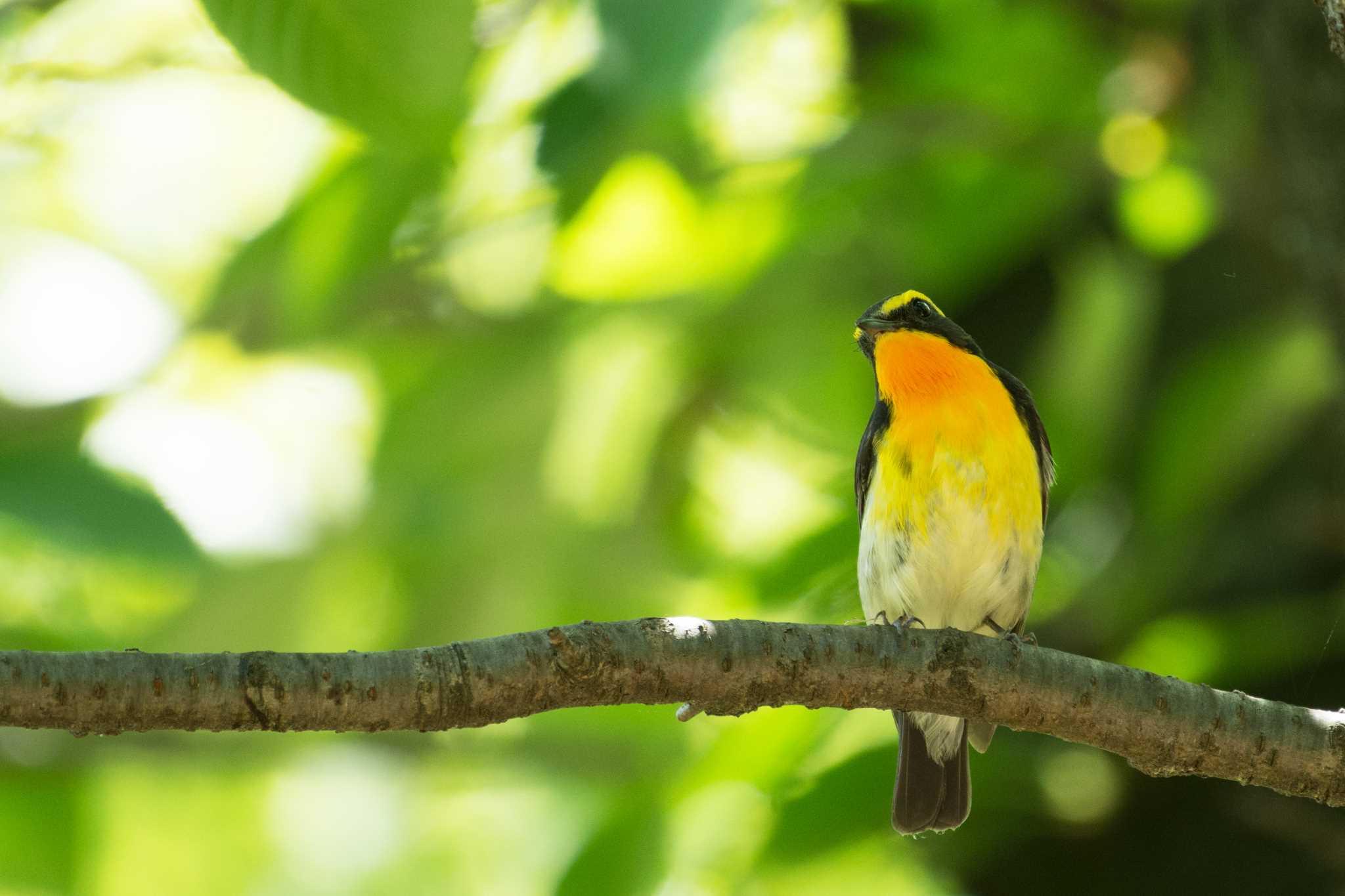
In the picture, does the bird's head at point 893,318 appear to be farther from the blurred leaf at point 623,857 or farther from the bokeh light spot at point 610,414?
the blurred leaf at point 623,857

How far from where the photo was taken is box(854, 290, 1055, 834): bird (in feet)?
15.1

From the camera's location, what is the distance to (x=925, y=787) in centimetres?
431

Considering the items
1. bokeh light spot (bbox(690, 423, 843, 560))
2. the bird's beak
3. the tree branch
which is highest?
bokeh light spot (bbox(690, 423, 843, 560))

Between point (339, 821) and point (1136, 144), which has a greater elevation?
point (1136, 144)

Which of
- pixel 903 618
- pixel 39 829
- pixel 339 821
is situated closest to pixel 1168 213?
pixel 903 618

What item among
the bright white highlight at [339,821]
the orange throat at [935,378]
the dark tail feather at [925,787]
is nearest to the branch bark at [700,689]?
the dark tail feather at [925,787]

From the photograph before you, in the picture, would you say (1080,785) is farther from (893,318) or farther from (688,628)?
(688,628)

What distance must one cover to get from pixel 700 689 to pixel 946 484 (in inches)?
85.6

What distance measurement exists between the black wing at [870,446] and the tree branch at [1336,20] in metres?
2.33

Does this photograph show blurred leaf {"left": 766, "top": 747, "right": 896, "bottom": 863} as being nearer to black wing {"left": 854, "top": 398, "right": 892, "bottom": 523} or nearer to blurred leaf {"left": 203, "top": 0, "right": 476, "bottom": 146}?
black wing {"left": 854, "top": 398, "right": 892, "bottom": 523}

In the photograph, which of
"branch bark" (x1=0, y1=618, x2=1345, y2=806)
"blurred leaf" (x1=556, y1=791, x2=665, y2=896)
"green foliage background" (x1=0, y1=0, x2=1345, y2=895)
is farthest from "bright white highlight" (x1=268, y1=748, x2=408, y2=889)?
"branch bark" (x1=0, y1=618, x2=1345, y2=806)

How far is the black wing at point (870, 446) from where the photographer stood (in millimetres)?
4887

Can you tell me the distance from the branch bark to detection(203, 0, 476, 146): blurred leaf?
104 centimetres

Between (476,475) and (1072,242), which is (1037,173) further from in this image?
(476,475)
